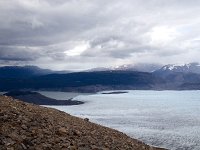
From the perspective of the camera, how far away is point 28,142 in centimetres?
2233

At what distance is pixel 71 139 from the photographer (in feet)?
81.4

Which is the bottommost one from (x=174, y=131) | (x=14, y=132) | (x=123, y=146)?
(x=174, y=131)

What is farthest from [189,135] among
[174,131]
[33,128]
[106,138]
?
[33,128]

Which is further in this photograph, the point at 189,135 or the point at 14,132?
the point at 189,135

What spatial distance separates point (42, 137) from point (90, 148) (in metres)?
3.27

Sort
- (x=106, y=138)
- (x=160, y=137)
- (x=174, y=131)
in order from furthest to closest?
(x=174, y=131), (x=160, y=137), (x=106, y=138)

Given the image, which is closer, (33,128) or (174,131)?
(33,128)

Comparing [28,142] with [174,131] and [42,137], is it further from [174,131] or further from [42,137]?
[174,131]

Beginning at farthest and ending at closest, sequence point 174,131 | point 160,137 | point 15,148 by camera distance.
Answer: point 174,131, point 160,137, point 15,148

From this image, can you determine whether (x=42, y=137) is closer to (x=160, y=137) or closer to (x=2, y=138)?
(x=2, y=138)

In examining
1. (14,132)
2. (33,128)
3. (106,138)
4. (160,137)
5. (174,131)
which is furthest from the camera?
(174,131)

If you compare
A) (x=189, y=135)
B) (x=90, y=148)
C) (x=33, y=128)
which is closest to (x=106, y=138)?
(x=90, y=148)

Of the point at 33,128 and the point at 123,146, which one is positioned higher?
the point at 33,128

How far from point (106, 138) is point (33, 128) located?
6.54 meters
